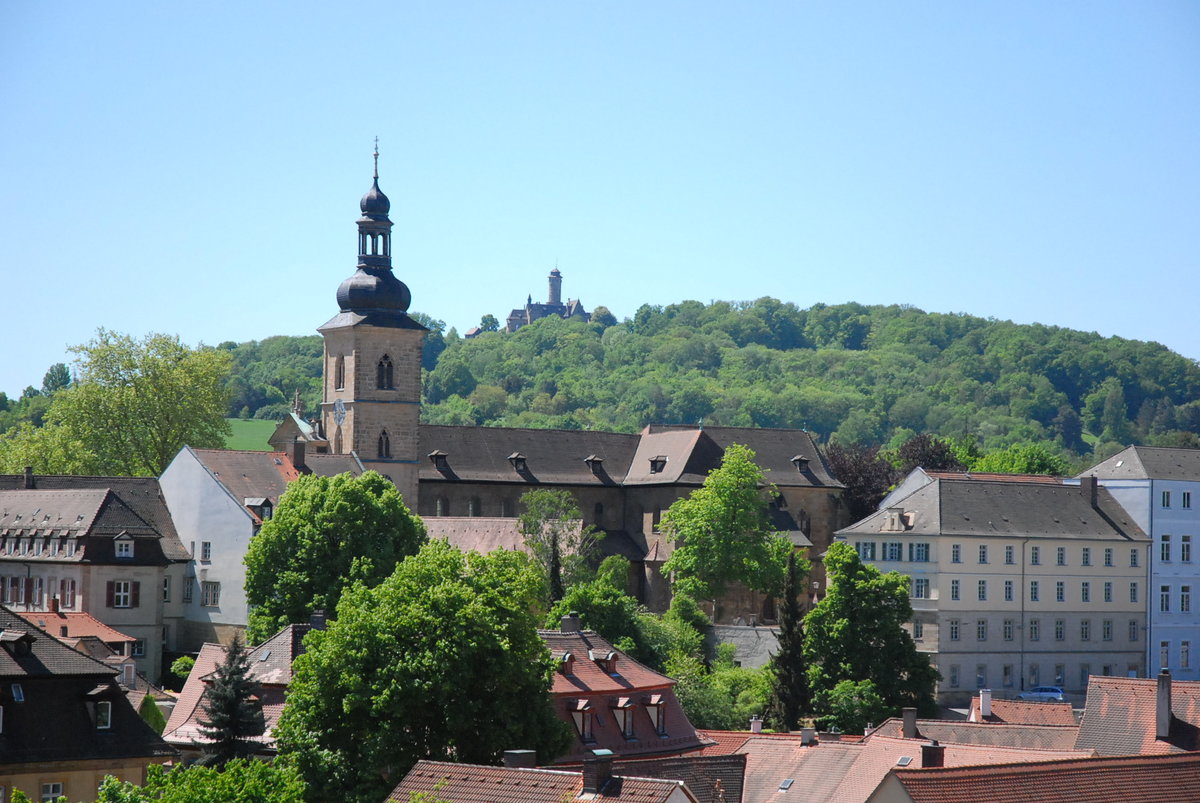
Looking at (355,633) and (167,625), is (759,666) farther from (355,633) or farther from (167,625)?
(355,633)

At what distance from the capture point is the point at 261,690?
51500 mm

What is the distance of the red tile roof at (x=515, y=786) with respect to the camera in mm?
32750

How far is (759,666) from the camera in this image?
7850 cm

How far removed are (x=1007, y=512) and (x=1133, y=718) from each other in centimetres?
3041

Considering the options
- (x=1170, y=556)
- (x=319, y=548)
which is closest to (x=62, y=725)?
(x=319, y=548)

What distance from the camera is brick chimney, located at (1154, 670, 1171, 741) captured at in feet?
167

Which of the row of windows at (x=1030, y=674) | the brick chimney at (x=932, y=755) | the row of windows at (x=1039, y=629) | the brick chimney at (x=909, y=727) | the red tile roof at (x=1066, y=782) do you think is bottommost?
the row of windows at (x=1030, y=674)

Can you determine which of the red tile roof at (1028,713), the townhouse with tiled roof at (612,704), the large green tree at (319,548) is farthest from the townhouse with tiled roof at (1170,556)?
the townhouse with tiled roof at (612,704)

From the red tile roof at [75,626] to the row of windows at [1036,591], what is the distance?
98.5 ft

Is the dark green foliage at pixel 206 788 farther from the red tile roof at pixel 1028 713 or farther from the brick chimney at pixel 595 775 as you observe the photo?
the red tile roof at pixel 1028 713

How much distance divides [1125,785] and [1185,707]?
59.1ft

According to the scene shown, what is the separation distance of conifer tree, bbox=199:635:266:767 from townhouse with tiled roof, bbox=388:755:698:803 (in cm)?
1127

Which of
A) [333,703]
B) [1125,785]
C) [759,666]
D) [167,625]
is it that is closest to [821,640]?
[759,666]

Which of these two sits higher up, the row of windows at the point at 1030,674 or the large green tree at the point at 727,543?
the large green tree at the point at 727,543
